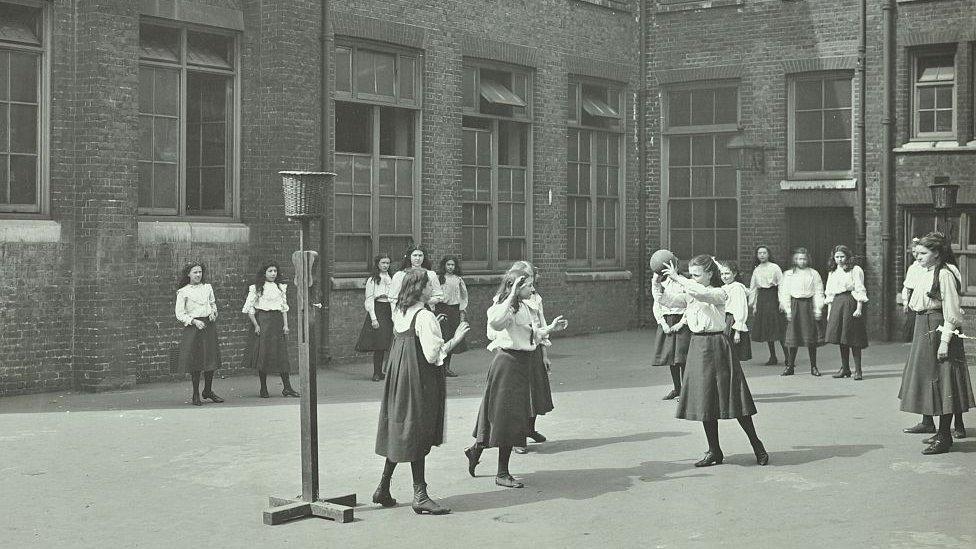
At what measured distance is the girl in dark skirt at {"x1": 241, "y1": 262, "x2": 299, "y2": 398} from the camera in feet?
45.0

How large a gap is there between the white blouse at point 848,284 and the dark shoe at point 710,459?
6814mm

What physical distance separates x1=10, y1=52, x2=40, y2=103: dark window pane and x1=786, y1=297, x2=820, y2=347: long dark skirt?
394 inches

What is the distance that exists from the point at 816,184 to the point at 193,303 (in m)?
12.2

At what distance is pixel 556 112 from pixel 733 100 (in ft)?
11.6

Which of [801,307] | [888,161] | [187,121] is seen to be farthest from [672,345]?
[888,161]

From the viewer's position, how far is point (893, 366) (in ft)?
55.7

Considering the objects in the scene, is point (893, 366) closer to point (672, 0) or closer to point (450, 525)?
point (672, 0)

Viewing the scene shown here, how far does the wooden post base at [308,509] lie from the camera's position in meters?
7.49

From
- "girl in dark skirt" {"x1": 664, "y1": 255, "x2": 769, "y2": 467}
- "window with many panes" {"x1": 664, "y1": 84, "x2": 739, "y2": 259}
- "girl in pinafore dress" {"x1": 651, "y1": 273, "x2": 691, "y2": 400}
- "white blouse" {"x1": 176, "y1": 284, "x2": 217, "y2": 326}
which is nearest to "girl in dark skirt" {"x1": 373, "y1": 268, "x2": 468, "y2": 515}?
"girl in dark skirt" {"x1": 664, "y1": 255, "x2": 769, "y2": 467}

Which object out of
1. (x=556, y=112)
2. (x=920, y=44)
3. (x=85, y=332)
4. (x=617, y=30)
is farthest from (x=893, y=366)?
(x=85, y=332)

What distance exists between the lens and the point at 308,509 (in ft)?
25.4

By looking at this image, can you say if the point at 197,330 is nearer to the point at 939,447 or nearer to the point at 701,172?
the point at 939,447

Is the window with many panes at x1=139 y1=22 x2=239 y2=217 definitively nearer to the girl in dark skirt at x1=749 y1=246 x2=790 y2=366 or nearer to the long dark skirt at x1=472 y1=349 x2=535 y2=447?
the long dark skirt at x1=472 y1=349 x2=535 y2=447

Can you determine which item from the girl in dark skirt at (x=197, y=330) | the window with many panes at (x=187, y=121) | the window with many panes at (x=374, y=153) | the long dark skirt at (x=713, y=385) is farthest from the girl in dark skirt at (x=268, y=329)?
the long dark skirt at (x=713, y=385)
